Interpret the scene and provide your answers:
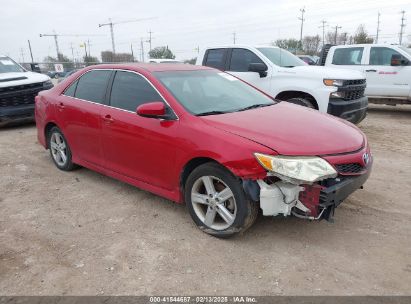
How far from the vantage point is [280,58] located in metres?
7.92

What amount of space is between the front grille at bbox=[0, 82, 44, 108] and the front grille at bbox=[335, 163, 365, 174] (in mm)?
7827

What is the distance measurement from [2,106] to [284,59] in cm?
631

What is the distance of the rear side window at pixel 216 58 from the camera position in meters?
8.37

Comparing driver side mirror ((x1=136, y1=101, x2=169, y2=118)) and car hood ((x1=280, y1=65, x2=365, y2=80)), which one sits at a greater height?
driver side mirror ((x1=136, y1=101, x2=169, y2=118))

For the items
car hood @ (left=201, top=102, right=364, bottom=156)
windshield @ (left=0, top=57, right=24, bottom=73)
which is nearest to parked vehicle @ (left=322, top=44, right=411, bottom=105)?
car hood @ (left=201, top=102, right=364, bottom=156)

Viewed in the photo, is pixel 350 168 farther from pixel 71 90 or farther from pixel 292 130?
pixel 71 90

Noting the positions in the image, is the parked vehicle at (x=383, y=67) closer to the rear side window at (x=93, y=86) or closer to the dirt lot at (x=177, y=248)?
the dirt lot at (x=177, y=248)

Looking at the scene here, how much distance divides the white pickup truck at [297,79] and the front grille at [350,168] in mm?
3634

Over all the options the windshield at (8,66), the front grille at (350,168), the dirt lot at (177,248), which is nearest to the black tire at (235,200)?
the dirt lot at (177,248)

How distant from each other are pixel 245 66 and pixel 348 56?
171 inches

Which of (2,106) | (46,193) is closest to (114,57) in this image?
(2,106)

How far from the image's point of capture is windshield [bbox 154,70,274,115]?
396 cm

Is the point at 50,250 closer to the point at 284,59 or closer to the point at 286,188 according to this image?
the point at 286,188

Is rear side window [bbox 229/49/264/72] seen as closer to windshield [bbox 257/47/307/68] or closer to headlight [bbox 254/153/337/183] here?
windshield [bbox 257/47/307/68]
